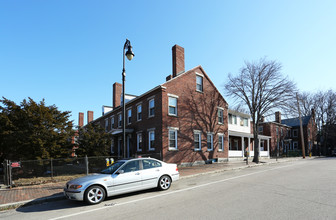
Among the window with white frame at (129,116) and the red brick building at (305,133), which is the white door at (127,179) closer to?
the window with white frame at (129,116)

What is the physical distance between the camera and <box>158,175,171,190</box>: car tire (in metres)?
8.62

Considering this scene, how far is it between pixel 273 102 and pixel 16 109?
74.8 feet

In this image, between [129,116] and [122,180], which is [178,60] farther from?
[122,180]

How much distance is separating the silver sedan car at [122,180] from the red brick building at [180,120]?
783 cm

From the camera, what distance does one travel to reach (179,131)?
63.4 ft

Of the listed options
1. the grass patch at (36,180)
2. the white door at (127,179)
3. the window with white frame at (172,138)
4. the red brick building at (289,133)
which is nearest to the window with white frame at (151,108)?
the window with white frame at (172,138)

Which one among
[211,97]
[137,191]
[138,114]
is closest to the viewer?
[137,191]

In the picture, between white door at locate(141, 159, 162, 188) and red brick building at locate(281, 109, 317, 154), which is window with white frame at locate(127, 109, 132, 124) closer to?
white door at locate(141, 159, 162, 188)

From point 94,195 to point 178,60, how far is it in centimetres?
1666

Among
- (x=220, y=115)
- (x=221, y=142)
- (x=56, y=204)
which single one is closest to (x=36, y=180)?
(x=56, y=204)

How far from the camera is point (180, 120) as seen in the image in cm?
1961

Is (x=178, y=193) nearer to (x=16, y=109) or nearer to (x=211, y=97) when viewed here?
(x=16, y=109)

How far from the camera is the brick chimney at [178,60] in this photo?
2109 centimetres

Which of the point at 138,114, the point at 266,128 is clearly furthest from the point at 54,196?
the point at 266,128
